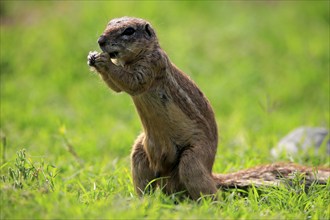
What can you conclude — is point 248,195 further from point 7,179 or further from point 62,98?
point 62,98

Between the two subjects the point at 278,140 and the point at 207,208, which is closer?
the point at 207,208

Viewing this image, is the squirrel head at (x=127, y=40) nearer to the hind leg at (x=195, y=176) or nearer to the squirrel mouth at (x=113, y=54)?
the squirrel mouth at (x=113, y=54)

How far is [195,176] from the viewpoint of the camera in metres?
6.09

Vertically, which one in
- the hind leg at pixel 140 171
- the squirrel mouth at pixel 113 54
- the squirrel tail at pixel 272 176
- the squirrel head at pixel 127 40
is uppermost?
the squirrel head at pixel 127 40

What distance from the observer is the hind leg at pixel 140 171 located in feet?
20.9

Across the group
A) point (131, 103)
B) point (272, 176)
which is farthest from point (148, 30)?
point (131, 103)

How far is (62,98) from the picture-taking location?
11898 millimetres

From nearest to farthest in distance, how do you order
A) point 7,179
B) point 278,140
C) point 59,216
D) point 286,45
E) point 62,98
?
1. point 59,216
2. point 7,179
3. point 278,140
4. point 62,98
5. point 286,45

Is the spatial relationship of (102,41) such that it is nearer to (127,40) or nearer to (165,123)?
(127,40)

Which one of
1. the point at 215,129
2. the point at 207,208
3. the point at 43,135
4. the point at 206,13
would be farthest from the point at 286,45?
the point at 207,208

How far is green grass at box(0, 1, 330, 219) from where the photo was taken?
562 centimetres

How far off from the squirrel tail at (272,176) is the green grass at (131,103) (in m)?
0.12

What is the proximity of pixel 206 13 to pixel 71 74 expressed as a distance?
405 centimetres

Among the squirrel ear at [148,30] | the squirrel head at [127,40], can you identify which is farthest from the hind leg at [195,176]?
the squirrel ear at [148,30]
